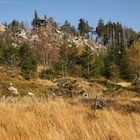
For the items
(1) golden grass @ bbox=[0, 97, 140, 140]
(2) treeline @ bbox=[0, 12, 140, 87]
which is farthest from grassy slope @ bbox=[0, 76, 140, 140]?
(2) treeline @ bbox=[0, 12, 140, 87]

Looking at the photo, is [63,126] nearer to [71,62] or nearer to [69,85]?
[69,85]

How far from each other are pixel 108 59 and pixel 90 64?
6.14 meters

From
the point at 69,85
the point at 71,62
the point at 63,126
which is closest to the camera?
the point at 63,126

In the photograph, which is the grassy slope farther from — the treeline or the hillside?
the treeline

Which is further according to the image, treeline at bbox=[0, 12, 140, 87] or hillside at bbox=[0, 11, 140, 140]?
treeline at bbox=[0, 12, 140, 87]

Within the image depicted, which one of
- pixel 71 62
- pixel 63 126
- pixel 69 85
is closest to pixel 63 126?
pixel 63 126

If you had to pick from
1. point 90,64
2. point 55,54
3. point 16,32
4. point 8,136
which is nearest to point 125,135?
point 8,136

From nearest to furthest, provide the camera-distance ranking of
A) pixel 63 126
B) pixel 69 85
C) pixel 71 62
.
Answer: pixel 63 126
pixel 69 85
pixel 71 62

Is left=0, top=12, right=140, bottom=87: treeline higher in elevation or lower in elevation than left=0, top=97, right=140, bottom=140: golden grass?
higher

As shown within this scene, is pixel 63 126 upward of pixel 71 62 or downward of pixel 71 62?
downward

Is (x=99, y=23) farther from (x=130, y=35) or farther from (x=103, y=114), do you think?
(x=103, y=114)

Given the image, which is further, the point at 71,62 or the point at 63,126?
the point at 71,62

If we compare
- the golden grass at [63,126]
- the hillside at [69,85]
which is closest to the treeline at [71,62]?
the hillside at [69,85]

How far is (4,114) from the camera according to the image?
580 cm
